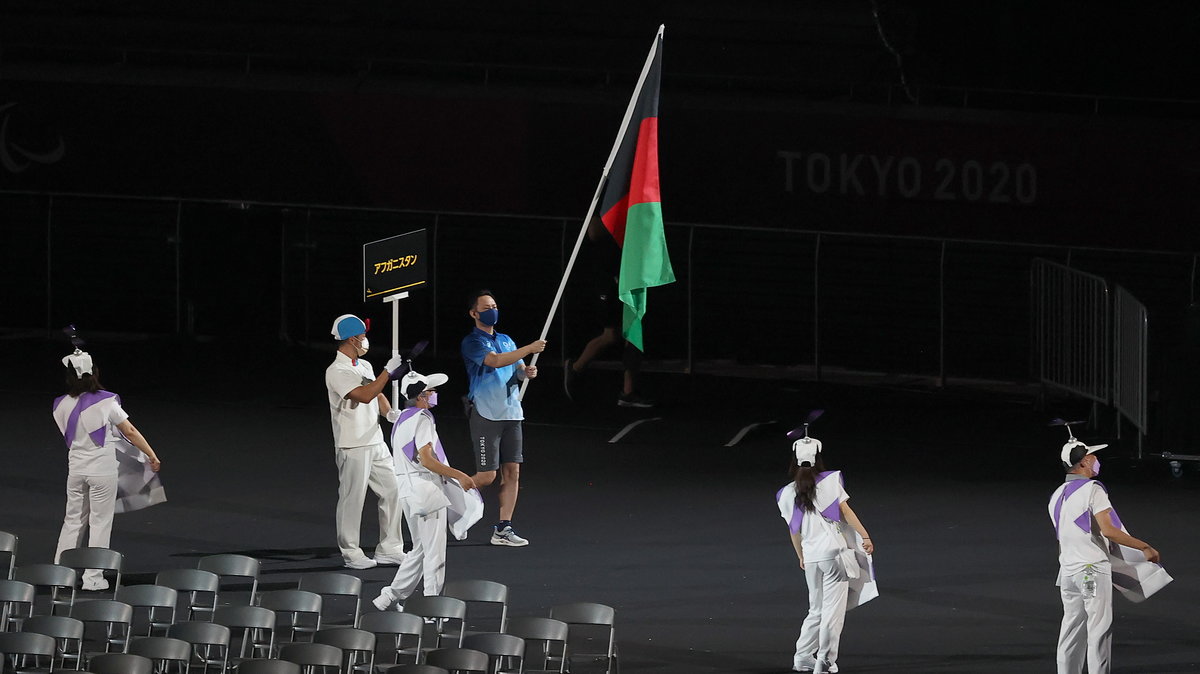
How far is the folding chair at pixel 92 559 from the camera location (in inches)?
513

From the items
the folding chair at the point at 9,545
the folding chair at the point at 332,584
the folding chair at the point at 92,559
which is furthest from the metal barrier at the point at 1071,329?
the folding chair at the point at 9,545

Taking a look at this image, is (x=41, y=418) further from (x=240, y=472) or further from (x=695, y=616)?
(x=695, y=616)

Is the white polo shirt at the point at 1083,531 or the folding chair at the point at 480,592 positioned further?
the folding chair at the point at 480,592

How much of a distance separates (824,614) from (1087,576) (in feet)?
5.17

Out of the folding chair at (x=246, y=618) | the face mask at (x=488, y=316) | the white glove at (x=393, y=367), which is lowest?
the folding chair at (x=246, y=618)

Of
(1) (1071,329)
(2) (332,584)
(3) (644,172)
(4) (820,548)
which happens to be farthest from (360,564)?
(1) (1071,329)

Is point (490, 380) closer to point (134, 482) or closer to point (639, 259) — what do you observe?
point (639, 259)

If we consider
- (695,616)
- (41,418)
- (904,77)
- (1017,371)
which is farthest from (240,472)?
(904,77)

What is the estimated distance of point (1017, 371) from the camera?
22.0m

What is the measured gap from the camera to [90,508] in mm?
14094

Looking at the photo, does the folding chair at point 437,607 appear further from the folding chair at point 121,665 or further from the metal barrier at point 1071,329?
the metal barrier at point 1071,329

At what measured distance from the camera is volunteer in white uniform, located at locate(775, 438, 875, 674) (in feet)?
38.9

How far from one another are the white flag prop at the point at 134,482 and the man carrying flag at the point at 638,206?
352cm

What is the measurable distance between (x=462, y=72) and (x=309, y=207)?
3508mm
